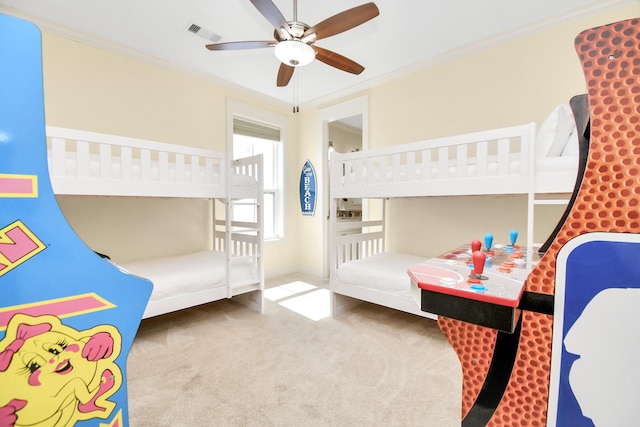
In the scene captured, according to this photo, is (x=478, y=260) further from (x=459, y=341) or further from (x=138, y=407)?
(x=138, y=407)

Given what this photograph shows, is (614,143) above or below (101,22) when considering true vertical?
below

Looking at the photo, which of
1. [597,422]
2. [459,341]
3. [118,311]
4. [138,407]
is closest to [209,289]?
[138,407]

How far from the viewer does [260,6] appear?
5.25ft

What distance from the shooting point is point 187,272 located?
234 centimetres

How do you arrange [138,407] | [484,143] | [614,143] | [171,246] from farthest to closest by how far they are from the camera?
[171,246]
[484,143]
[138,407]
[614,143]

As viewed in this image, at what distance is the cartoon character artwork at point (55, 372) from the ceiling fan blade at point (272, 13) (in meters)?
1.75

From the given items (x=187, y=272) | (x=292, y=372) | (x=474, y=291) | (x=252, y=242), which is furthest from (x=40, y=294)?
(x=252, y=242)

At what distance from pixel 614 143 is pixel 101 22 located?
3434 mm

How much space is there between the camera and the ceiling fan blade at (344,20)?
1634 mm

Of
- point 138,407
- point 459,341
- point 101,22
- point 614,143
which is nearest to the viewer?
point 614,143

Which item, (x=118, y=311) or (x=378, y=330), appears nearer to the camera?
(x=118, y=311)

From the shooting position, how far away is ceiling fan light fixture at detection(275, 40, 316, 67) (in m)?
1.77

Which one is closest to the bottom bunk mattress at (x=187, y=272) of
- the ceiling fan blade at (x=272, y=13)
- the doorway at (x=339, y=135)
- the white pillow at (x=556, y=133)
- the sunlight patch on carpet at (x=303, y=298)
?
the sunlight patch on carpet at (x=303, y=298)

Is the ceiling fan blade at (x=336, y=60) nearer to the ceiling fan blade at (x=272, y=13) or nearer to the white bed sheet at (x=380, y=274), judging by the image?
the ceiling fan blade at (x=272, y=13)
